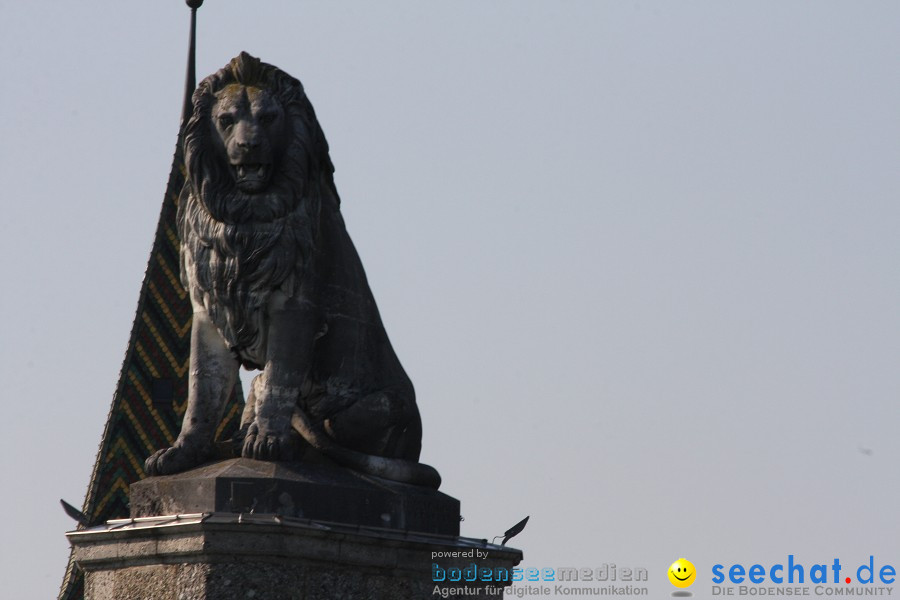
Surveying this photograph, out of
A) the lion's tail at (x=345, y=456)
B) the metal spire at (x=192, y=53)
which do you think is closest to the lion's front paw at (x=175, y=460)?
the lion's tail at (x=345, y=456)

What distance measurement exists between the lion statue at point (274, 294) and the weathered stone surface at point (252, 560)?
2.32 feet

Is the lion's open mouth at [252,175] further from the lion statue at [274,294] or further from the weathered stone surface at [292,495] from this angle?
the weathered stone surface at [292,495]

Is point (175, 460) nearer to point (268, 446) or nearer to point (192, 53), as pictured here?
point (268, 446)

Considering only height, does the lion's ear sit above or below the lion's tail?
above

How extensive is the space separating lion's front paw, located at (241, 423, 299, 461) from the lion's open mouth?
1.83 m

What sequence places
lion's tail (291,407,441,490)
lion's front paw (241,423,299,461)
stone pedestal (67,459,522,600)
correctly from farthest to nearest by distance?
lion's tail (291,407,441,490)
lion's front paw (241,423,299,461)
stone pedestal (67,459,522,600)

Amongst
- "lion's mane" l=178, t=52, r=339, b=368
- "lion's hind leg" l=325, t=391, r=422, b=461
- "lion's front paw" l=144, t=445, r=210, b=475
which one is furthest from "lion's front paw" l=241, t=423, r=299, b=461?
"lion's mane" l=178, t=52, r=339, b=368

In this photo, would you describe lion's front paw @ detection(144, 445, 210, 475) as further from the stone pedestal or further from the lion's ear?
the lion's ear

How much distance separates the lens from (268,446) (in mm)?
19781

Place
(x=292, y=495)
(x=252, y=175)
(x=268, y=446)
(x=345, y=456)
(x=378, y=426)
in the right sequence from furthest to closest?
(x=378, y=426), (x=345, y=456), (x=252, y=175), (x=268, y=446), (x=292, y=495)

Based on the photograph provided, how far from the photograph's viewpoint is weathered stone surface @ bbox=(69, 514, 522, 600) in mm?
19062

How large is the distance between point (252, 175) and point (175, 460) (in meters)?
2.26

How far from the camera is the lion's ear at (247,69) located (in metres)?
20.2

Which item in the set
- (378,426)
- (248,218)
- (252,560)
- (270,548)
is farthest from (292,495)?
(248,218)
